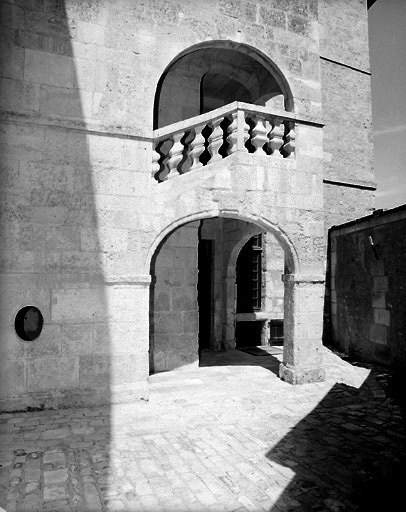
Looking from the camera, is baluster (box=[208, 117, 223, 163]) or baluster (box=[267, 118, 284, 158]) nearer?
baluster (box=[208, 117, 223, 163])

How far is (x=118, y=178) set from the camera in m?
5.09

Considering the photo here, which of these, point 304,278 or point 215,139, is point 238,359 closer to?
point 304,278

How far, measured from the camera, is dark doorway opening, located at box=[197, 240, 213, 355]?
30.6 ft

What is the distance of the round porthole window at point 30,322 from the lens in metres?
4.70

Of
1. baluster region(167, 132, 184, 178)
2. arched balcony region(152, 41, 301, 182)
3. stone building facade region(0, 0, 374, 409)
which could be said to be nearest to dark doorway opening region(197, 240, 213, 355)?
arched balcony region(152, 41, 301, 182)

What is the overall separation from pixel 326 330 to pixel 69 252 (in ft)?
20.4

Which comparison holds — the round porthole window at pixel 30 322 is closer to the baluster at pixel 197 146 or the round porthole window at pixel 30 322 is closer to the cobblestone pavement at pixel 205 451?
the cobblestone pavement at pixel 205 451

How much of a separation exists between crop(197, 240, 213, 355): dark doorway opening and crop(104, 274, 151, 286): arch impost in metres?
4.28

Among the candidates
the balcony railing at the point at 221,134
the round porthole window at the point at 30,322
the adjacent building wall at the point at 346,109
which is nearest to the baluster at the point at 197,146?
the balcony railing at the point at 221,134

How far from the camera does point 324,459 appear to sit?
11.6 feet

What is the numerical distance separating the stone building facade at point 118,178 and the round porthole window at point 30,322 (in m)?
0.02

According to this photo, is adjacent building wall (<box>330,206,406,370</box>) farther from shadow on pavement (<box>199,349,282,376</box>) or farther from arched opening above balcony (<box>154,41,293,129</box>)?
arched opening above balcony (<box>154,41,293,129</box>)

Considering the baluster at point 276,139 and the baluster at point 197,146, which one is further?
the baluster at point 276,139

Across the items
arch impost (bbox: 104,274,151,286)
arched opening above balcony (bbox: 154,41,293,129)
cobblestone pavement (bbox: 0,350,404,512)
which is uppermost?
arched opening above balcony (bbox: 154,41,293,129)
